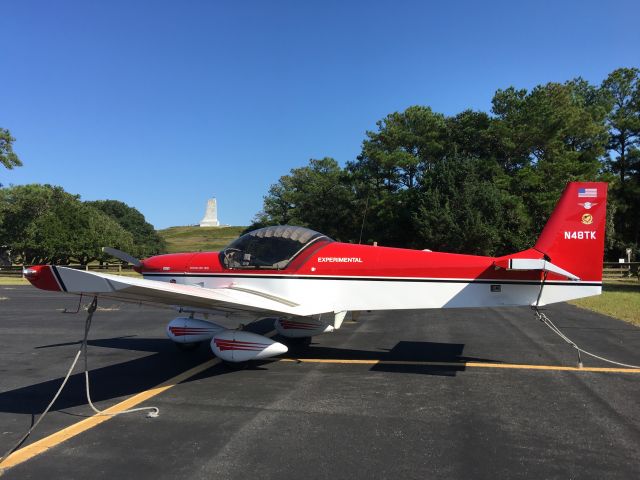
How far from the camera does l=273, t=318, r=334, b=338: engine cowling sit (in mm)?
7875

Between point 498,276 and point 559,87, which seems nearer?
point 498,276

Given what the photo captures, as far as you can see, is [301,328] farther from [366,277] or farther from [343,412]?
[343,412]

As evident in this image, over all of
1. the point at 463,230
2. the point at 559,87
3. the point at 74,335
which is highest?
the point at 559,87

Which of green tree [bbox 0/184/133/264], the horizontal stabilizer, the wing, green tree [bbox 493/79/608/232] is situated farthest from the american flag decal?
green tree [bbox 0/184/133/264]

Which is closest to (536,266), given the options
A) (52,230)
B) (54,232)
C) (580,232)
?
(580,232)

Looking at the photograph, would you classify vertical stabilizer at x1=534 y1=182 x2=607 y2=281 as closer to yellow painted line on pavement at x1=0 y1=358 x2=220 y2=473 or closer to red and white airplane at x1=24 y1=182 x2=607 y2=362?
red and white airplane at x1=24 y1=182 x2=607 y2=362

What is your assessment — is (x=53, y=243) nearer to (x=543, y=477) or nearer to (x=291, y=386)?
(x=291, y=386)

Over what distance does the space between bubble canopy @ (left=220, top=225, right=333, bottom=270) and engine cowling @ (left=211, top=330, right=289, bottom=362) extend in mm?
1319

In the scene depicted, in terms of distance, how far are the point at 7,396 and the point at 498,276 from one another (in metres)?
6.54

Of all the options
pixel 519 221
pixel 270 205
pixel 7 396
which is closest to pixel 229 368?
pixel 7 396

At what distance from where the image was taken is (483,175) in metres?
36.6

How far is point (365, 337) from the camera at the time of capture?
919 cm

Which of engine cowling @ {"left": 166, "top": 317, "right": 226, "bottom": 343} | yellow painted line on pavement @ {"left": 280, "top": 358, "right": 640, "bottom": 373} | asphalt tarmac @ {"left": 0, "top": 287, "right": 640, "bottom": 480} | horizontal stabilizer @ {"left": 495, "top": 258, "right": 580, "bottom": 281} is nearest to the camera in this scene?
asphalt tarmac @ {"left": 0, "top": 287, "right": 640, "bottom": 480}

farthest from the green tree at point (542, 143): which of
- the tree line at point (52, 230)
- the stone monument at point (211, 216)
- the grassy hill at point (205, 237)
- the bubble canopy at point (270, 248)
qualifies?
the stone monument at point (211, 216)
